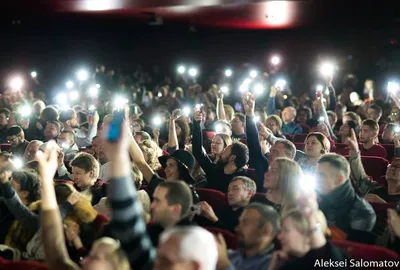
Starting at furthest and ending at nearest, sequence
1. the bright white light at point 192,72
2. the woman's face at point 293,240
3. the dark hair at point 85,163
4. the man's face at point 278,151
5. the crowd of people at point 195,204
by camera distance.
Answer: the bright white light at point 192,72 → the man's face at point 278,151 → the dark hair at point 85,163 → the woman's face at point 293,240 → the crowd of people at point 195,204

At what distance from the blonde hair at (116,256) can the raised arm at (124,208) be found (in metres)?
0.05

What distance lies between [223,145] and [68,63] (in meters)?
12.5

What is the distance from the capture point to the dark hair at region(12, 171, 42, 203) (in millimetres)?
3727

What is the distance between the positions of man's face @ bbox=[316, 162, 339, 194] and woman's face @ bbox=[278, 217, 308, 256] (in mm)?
1160

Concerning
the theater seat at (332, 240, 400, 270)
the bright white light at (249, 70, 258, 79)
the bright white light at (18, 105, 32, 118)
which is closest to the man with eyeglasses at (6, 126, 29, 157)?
the bright white light at (18, 105, 32, 118)

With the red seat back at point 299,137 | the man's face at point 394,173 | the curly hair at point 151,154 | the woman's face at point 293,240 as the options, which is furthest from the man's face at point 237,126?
the woman's face at point 293,240

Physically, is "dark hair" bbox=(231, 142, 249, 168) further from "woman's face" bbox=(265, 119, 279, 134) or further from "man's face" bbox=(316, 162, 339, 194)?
"woman's face" bbox=(265, 119, 279, 134)

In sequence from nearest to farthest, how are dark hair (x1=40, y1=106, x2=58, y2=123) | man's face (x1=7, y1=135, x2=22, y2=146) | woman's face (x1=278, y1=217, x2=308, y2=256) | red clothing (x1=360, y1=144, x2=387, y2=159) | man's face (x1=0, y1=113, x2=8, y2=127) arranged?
woman's face (x1=278, y1=217, x2=308, y2=256) < red clothing (x1=360, y1=144, x2=387, y2=159) < man's face (x1=7, y1=135, x2=22, y2=146) < dark hair (x1=40, y1=106, x2=58, y2=123) < man's face (x1=0, y1=113, x2=8, y2=127)

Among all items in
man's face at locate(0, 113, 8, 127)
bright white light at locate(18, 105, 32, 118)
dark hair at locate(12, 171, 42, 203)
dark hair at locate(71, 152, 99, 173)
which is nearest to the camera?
dark hair at locate(12, 171, 42, 203)

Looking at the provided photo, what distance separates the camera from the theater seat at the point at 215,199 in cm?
425

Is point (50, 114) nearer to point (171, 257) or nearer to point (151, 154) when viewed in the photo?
point (151, 154)

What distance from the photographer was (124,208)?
→ 90.7 inches

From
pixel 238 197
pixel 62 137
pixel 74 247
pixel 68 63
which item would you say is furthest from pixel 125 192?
pixel 68 63

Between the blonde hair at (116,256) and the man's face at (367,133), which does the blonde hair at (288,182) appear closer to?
the blonde hair at (116,256)
